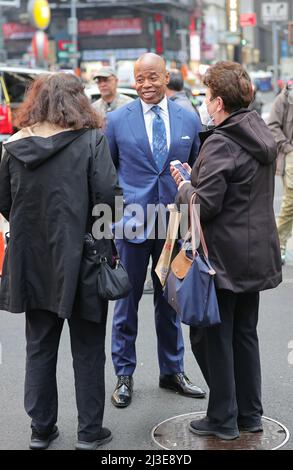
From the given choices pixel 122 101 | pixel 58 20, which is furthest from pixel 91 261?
pixel 58 20

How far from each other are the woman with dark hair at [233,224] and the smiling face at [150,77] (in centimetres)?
82

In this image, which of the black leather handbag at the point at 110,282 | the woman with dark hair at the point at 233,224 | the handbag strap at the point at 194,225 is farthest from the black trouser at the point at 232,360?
the black leather handbag at the point at 110,282

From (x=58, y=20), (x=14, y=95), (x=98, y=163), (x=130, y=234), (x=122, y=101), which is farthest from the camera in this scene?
(x=58, y=20)

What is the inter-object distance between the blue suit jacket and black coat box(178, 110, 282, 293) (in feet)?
2.61

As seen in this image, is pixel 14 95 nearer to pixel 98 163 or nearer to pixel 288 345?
pixel 288 345

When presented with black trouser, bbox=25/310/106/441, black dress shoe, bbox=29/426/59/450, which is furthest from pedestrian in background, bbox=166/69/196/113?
black dress shoe, bbox=29/426/59/450

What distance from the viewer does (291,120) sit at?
8.47m

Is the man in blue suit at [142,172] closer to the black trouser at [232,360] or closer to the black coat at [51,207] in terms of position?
the black trouser at [232,360]

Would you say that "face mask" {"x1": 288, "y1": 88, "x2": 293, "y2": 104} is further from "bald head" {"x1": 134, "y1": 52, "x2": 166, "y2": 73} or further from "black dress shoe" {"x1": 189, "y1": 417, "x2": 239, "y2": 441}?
"black dress shoe" {"x1": 189, "y1": 417, "x2": 239, "y2": 441}

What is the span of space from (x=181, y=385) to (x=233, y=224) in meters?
1.46

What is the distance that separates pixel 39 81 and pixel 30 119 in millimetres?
193

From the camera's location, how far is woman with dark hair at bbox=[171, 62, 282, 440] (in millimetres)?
4004

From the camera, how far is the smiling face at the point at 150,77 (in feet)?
16.0

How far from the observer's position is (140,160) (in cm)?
496
